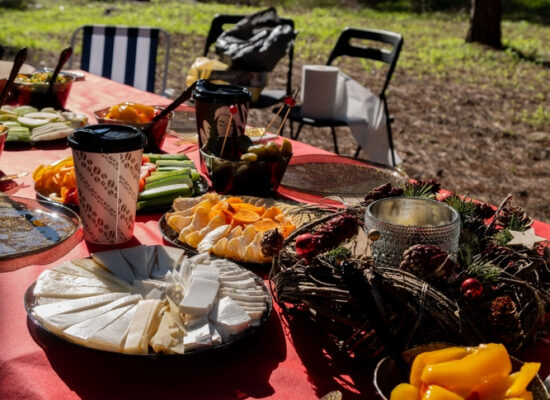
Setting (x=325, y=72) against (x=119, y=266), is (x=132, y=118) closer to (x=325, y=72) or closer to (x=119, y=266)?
(x=119, y=266)

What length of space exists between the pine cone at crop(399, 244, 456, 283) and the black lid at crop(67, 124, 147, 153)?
550 millimetres

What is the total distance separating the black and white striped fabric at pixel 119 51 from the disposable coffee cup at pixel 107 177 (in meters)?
2.65

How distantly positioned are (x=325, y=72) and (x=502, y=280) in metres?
2.25

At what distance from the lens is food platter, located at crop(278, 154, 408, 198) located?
1.61m

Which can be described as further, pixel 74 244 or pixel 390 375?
pixel 74 244

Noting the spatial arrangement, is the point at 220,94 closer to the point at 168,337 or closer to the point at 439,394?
the point at 168,337

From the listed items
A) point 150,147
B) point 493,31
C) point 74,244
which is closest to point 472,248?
point 74,244

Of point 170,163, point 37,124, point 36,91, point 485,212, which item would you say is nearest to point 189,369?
point 485,212

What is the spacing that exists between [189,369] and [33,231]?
519 millimetres

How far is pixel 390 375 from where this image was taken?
0.79 meters

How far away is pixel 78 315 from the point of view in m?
0.92

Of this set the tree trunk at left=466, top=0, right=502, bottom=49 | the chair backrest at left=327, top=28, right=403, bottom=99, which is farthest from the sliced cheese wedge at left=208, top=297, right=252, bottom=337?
the tree trunk at left=466, top=0, right=502, bottom=49

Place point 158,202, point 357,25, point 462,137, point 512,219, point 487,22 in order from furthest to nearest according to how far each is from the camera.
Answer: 1. point 357,25
2. point 487,22
3. point 462,137
4. point 158,202
5. point 512,219

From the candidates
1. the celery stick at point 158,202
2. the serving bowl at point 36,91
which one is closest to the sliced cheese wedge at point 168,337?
the celery stick at point 158,202
